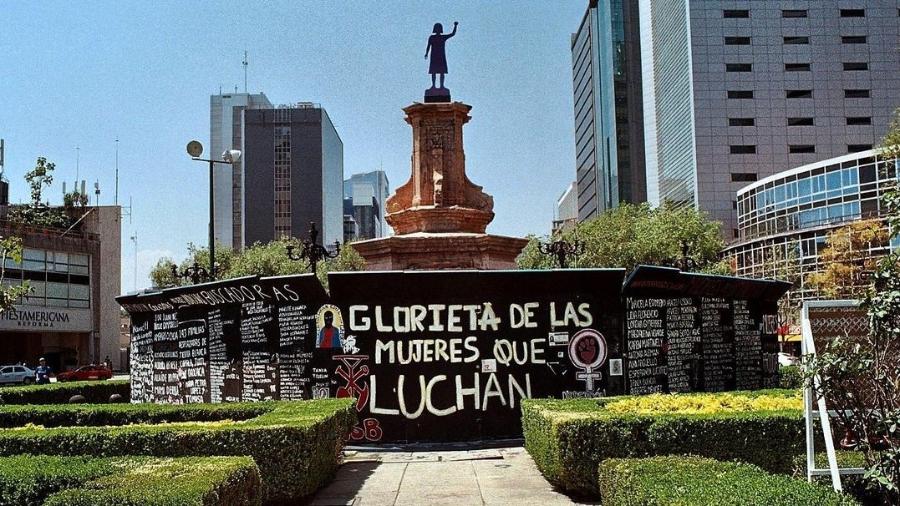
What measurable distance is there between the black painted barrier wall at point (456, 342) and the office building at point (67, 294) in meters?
44.7

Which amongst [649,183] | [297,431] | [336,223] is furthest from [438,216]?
[336,223]

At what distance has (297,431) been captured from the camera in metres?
10.4

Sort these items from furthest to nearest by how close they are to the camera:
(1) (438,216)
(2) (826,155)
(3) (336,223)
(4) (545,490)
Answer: (3) (336,223)
(2) (826,155)
(1) (438,216)
(4) (545,490)

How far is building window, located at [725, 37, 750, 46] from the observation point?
88375 millimetres

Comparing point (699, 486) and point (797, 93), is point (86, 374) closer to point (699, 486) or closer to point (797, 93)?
point (699, 486)

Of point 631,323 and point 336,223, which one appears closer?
point 631,323

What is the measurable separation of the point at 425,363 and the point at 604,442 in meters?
5.46

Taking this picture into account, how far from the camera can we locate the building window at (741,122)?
3433 inches

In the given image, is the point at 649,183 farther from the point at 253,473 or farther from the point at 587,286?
the point at 253,473

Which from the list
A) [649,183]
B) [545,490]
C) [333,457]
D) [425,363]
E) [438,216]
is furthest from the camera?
[649,183]

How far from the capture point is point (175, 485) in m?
6.98

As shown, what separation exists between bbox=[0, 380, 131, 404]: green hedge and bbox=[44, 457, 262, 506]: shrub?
38.3 feet

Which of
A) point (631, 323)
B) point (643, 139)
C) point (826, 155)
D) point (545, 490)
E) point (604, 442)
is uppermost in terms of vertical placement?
point (643, 139)

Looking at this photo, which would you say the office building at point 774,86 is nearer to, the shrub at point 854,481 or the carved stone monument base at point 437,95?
the carved stone monument base at point 437,95
